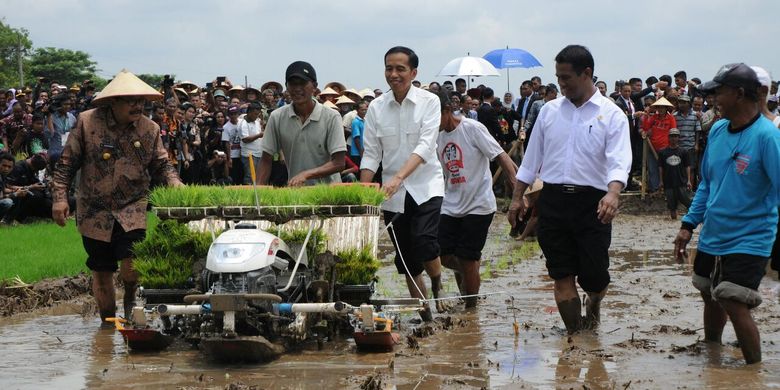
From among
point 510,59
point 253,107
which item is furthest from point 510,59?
point 253,107

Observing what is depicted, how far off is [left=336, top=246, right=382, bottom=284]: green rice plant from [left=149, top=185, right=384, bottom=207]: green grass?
0.35 metres

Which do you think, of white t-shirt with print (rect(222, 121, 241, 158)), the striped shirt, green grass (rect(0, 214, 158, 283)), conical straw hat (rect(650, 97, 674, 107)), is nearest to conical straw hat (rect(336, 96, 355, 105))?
white t-shirt with print (rect(222, 121, 241, 158))

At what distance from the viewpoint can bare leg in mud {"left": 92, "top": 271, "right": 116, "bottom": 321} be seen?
817cm

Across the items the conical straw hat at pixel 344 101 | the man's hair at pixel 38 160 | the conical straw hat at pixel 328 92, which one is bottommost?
the man's hair at pixel 38 160

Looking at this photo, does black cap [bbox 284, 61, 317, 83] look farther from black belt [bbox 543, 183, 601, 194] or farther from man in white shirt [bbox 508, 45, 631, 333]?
black belt [bbox 543, 183, 601, 194]

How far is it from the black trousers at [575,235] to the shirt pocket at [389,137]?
4.70 feet

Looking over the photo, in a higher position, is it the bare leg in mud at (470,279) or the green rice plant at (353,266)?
the green rice plant at (353,266)

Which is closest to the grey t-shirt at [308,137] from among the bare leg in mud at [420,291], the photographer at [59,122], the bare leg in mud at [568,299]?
the bare leg in mud at [420,291]

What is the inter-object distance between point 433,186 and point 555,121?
136cm

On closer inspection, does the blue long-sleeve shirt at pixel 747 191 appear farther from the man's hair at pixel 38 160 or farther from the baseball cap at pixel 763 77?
the man's hair at pixel 38 160

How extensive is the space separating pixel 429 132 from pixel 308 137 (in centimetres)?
99

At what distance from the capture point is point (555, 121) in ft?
24.6

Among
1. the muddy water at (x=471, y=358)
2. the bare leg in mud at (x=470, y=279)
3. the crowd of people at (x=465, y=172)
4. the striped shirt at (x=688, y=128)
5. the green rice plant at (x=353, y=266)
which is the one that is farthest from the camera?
the striped shirt at (x=688, y=128)

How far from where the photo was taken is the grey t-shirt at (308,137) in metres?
8.50
